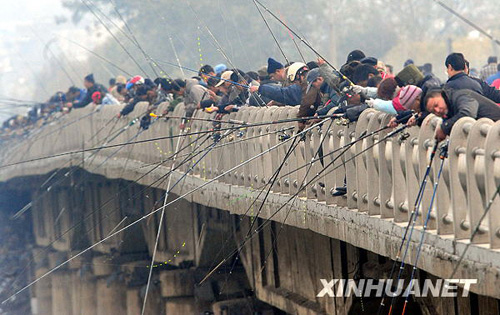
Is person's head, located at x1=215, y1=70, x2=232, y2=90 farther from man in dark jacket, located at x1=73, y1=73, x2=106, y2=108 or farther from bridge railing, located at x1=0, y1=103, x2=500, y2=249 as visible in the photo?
man in dark jacket, located at x1=73, y1=73, x2=106, y2=108

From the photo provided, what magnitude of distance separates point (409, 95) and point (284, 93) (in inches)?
217

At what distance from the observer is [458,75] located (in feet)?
38.0

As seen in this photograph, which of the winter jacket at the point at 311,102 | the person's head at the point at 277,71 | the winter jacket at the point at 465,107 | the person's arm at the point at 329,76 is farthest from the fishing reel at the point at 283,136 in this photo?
the winter jacket at the point at 465,107

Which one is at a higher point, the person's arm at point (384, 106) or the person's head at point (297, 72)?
the person's head at point (297, 72)

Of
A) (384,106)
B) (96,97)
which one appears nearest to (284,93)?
(384,106)

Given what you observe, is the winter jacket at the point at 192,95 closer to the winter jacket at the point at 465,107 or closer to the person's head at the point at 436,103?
the winter jacket at the point at 465,107

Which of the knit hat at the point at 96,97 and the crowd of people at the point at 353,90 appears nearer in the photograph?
the crowd of people at the point at 353,90

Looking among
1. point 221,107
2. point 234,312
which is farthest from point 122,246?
point 221,107

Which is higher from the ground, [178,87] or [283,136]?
[178,87]

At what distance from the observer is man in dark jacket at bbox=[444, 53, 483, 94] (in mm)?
11266

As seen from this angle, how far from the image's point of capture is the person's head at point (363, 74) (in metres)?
13.5

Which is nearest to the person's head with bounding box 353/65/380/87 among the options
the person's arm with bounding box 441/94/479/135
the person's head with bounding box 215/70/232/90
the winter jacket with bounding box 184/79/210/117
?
the person's arm with bounding box 441/94/479/135

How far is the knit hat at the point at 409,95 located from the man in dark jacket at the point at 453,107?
1.96 ft

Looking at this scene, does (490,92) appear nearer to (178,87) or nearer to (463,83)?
(463,83)
